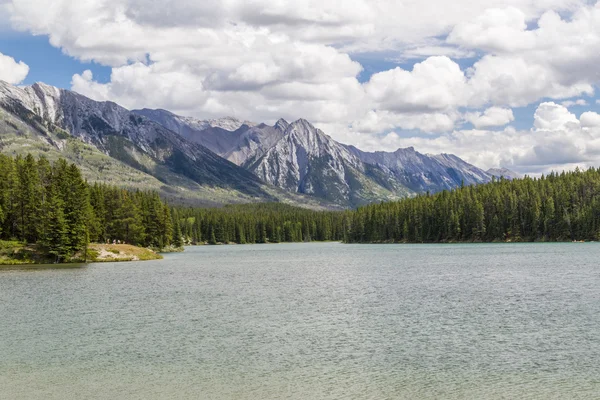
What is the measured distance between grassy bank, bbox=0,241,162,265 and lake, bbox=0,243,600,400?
47320 mm

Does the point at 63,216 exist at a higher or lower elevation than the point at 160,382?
higher

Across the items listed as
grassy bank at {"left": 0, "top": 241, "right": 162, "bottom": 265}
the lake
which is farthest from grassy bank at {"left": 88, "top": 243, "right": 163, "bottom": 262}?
the lake

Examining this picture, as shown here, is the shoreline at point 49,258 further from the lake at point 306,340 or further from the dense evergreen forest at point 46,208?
the lake at point 306,340

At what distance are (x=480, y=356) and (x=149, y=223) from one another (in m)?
164

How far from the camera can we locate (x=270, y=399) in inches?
1057

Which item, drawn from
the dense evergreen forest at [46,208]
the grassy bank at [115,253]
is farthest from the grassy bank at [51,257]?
the dense evergreen forest at [46,208]

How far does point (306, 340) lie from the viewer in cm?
4100

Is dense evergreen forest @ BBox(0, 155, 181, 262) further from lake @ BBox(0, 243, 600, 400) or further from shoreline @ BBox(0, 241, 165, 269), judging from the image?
lake @ BBox(0, 243, 600, 400)

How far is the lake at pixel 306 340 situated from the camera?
29.1m

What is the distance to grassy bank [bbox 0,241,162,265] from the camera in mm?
120250

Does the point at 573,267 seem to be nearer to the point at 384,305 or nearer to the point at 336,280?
the point at 336,280

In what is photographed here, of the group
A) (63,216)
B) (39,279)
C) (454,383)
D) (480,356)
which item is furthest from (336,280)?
(63,216)

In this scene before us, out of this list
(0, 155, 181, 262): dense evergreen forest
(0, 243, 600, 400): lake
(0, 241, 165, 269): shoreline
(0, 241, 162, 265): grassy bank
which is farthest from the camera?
(0, 155, 181, 262): dense evergreen forest

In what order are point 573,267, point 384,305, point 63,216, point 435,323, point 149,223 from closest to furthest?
1. point 435,323
2. point 384,305
3. point 573,267
4. point 63,216
5. point 149,223
